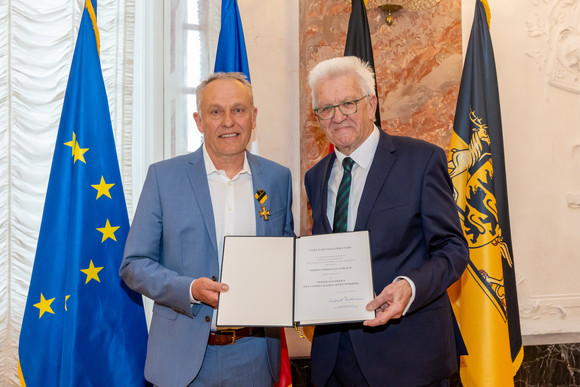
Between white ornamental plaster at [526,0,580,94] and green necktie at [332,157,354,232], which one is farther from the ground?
white ornamental plaster at [526,0,580,94]

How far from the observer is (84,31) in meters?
3.19

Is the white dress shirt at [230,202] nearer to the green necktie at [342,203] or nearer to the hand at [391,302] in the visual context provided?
the green necktie at [342,203]

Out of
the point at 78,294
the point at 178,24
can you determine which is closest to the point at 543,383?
the point at 78,294

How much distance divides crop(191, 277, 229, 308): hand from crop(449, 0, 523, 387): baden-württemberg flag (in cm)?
222

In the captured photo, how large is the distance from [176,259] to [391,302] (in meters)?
0.96

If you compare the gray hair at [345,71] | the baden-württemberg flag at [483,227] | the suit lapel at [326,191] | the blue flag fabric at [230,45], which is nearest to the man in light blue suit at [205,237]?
the suit lapel at [326,191]

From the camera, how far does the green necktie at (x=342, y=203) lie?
7.51 feet

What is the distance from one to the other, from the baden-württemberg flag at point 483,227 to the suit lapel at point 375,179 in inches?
64.1

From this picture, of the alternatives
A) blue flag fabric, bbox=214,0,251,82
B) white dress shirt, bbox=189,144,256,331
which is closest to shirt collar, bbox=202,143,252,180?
white dress shirt, bbox=189,144,256,331

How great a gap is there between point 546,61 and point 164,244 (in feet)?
12.5

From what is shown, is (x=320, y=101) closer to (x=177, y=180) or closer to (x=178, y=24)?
(x=177, y=180)

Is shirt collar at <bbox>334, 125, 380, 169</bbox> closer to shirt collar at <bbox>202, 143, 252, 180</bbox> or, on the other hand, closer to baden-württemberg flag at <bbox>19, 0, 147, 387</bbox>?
shirt collar at <bbox>202, 143, 252, 180</bbox>

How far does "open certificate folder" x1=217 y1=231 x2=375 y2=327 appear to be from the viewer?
200 centimetres
